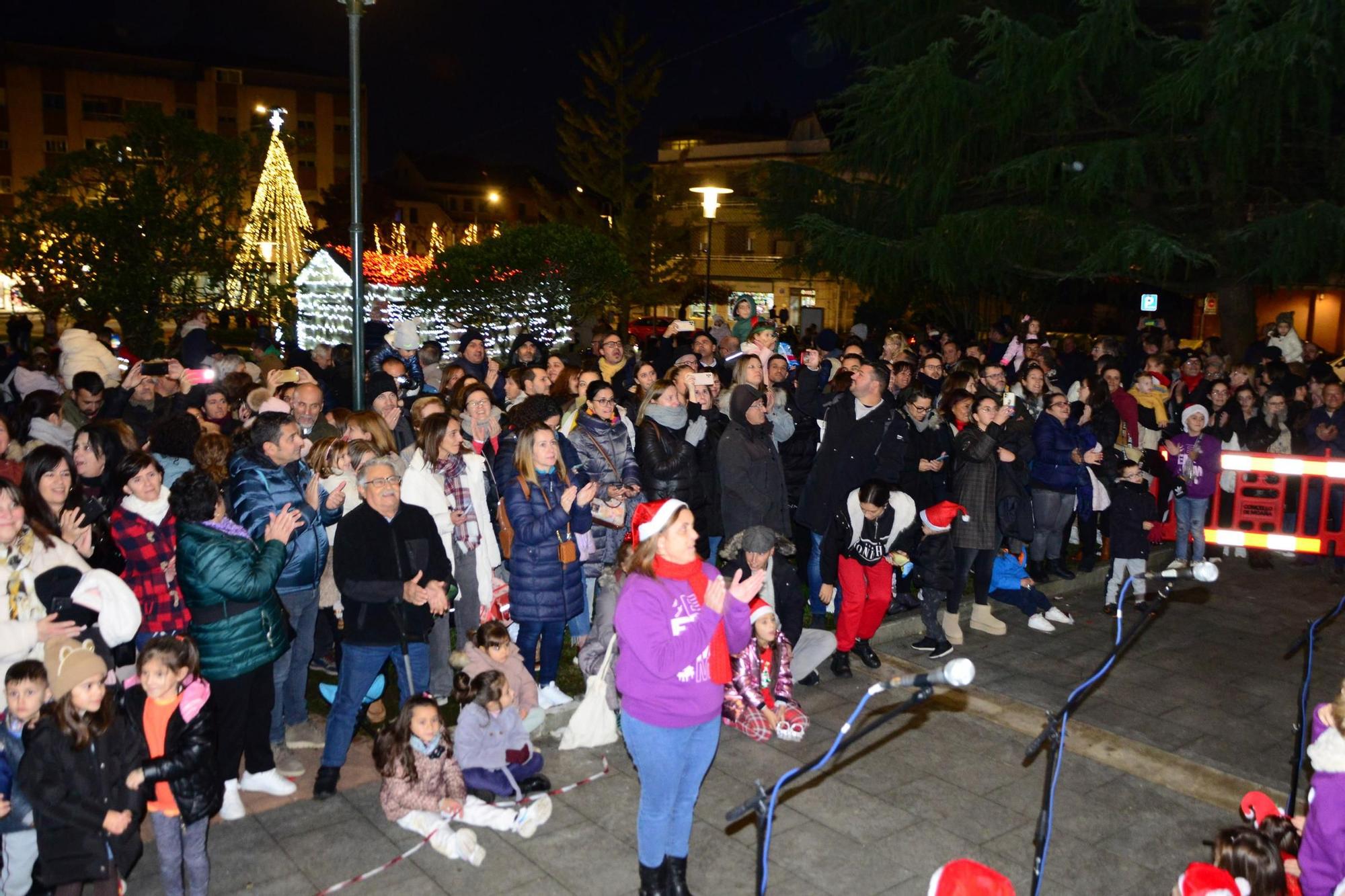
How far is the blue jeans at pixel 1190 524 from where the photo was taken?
11.2m

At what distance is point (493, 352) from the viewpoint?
17.8 meters

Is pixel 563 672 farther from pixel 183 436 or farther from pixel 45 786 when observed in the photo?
pixel 45 786

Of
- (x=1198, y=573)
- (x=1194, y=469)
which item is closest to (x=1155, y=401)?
(x=1194, y=469)

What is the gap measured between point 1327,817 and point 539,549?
444 centimetres

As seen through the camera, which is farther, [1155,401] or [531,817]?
[1155,401]

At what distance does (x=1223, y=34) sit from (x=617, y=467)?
1235cm

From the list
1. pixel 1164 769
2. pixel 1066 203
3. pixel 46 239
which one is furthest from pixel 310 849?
pixel 1066 203

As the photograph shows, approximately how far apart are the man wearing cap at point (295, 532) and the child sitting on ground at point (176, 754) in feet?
3.86

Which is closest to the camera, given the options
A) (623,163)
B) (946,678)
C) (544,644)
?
(946,678)

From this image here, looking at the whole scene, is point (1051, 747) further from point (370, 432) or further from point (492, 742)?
point (370, 432)

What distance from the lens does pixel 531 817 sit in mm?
5602

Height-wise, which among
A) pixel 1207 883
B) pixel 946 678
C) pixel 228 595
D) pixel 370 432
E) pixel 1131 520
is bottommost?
pixel 1207 883

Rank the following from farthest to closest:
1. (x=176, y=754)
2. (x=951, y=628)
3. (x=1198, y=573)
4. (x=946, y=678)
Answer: (x=951, y=628) < (x=176, y=754) < (x=1198, y=573) < (x=946, y=678)

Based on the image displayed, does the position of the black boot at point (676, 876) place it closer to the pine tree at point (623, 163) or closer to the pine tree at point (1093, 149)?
the pine tree at point (1093, 149)
